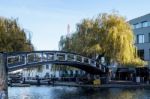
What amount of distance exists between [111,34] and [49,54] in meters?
13.8

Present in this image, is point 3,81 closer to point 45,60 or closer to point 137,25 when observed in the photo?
point 45,60

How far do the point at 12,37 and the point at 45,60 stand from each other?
4750mm

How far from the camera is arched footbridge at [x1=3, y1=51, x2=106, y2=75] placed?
50.5m

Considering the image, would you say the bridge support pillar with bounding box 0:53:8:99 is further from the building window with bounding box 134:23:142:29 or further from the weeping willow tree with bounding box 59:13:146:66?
the building window with bounding box 134:23:142:29

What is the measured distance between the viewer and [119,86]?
65.3 metres

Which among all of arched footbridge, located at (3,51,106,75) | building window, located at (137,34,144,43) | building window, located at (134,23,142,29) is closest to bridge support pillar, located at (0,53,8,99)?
arched footbridge, located at (3,51,106,75)

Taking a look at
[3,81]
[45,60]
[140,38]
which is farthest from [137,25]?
[3,81]

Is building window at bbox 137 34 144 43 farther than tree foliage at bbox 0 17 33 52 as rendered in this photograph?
Yes

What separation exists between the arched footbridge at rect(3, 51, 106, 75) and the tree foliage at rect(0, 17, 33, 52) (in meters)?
2.66

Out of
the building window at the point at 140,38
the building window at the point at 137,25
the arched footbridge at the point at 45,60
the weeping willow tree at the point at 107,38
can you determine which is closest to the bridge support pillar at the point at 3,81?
the arched footbridge at the point at 45,60

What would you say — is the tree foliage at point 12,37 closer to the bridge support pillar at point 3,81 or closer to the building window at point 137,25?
the bridge support pillar at point 3,81

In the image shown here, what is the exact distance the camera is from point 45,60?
54.6 meters

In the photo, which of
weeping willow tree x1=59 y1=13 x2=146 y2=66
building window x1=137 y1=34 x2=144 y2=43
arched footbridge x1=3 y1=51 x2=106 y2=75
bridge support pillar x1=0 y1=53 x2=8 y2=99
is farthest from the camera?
building window x1=137 y1=34 x2=144 y2=43

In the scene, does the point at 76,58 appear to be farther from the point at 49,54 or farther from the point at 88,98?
the point at 88,98
